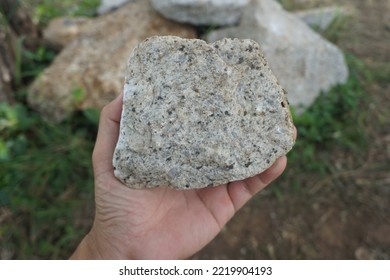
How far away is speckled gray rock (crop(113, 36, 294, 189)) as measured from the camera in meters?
1.52

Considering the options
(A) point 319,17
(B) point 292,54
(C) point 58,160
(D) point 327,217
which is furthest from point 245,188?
(A) point 319,17

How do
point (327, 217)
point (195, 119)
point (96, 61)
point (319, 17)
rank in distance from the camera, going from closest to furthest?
point (195, 119)
point (327, 217)
point (96, 61)
point (319, 17)

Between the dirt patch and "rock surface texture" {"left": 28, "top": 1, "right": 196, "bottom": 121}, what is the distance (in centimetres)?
129

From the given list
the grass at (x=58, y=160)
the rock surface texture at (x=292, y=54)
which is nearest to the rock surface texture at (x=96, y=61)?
the grass at (x=58, y=160)

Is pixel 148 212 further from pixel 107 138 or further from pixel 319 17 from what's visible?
pixel 319 17

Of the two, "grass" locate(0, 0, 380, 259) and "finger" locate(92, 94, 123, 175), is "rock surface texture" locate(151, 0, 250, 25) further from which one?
"finger" locate(92, 94, 123, 175)

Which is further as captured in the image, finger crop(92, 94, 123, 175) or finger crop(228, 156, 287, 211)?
finger crop(228, 156, 287, 211)

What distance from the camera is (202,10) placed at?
301cm

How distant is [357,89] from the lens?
10.6ft

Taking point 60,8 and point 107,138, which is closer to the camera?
point 107,138

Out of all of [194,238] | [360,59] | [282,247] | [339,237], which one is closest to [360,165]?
[339,237]

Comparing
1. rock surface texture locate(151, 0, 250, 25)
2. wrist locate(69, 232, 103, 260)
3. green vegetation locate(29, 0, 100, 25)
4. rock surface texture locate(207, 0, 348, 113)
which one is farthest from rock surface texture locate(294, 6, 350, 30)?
wrist locate(69, 232, 103, 260)

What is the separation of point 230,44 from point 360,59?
99.9 inches

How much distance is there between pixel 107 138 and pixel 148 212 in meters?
0.36
